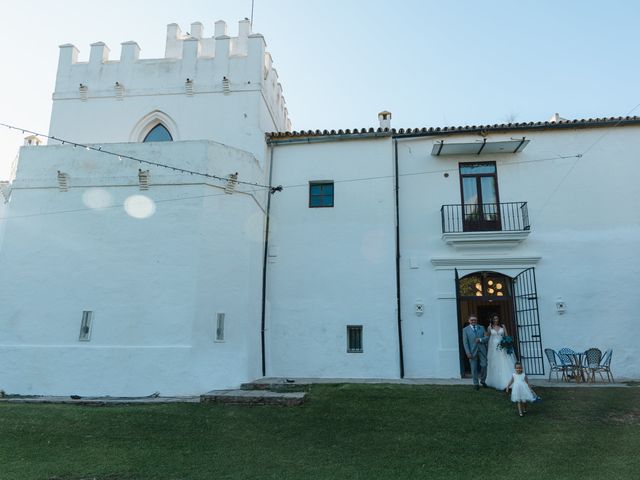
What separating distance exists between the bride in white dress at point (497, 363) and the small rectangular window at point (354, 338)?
332cm

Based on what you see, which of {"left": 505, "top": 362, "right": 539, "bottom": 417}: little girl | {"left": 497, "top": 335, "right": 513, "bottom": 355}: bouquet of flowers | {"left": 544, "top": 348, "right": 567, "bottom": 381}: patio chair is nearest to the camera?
{"left": 505, "top": 362, "right": 539, "bottom": 417}: little girl

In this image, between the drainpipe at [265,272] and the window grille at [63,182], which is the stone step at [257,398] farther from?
the window grille at [63,182]

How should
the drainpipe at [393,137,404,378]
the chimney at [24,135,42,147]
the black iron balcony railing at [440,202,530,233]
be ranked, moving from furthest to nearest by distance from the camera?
the chimney at [24,135,42,147]
the black iron balcony railing at [440,202,530,233]
the drainpipe at [393,137,404,378]

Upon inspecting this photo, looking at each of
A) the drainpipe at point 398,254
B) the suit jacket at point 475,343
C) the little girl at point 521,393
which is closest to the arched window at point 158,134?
the drainpipe at point 398,254

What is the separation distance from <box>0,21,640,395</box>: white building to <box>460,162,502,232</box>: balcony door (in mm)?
46

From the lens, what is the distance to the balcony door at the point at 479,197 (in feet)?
42.8

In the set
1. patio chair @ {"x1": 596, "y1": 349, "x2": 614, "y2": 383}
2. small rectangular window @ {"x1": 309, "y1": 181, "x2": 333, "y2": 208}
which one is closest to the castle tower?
small rectangular window @ {"x1": 309, "y1": 181, "x2": 333, "y2": 208}

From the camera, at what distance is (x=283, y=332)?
42.6 ft

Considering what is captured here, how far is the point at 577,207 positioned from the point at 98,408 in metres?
12.6

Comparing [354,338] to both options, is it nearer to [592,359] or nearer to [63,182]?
[592,359]

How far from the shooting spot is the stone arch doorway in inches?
504

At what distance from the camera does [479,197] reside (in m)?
13.5

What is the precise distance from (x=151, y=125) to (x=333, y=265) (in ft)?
23.2

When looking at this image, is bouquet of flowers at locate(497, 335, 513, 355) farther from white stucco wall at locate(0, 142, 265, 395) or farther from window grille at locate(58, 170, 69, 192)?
window grille at locate(58, 170, 69, 192)
